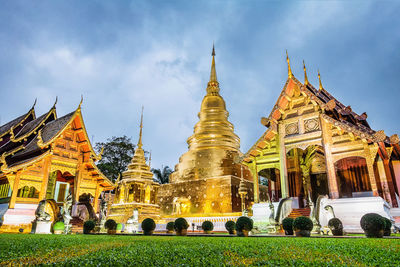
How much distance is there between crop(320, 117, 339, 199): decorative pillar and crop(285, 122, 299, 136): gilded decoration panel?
4.25 ft

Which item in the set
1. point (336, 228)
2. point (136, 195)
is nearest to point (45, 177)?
point (136, 195)

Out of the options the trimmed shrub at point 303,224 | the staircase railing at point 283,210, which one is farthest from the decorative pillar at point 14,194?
the trimmed shrub at point 303,224

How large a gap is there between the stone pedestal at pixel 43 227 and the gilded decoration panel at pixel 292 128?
1178 cm

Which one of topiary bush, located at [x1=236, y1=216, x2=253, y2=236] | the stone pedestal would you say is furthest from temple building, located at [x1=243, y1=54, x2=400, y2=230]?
the stone pedestal

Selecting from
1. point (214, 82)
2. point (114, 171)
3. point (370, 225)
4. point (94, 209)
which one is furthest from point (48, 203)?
point (114, 171)

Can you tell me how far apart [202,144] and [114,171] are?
18.0 metres

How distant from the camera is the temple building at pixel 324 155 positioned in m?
11.4

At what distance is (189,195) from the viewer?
20.8 meters

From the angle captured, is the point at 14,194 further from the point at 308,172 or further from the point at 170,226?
the point at 308,172

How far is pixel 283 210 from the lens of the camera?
1252 centimetres

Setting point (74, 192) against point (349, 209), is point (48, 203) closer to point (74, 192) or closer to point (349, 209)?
point (74, 192)

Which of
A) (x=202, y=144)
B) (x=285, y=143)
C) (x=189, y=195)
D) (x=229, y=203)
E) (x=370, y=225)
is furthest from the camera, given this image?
(x=202, y=144)

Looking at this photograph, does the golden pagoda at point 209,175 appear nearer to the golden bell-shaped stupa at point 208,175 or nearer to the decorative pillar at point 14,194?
the golden bell-shaped stupa at point 208,175

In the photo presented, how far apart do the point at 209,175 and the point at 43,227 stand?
38.8 ft
